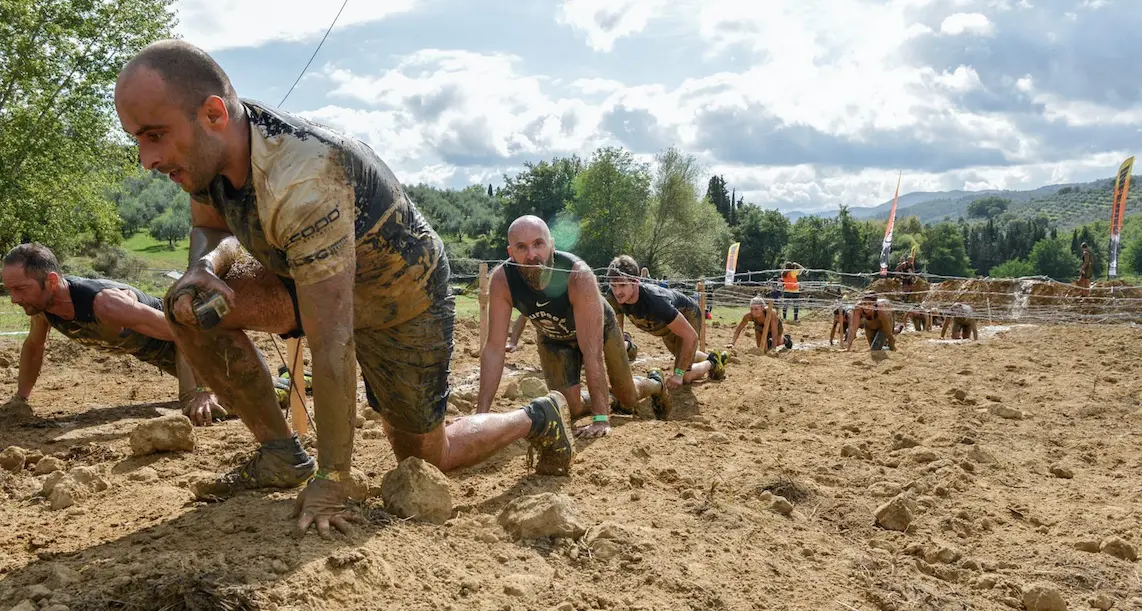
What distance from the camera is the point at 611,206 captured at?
54.0m

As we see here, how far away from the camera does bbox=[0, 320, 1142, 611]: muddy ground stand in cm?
232

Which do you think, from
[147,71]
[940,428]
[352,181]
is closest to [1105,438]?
[940,428]

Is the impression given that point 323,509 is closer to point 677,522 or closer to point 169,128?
point 169,128

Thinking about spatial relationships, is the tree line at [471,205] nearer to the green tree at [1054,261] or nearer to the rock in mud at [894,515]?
the green tree at [1054,261]

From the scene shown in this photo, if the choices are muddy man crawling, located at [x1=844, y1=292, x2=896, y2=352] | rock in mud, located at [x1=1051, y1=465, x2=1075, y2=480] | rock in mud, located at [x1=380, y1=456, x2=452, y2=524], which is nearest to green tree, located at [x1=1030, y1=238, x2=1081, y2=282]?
muddy man crawling, located at [x1=844, y1=292, x2=896, y2=352]

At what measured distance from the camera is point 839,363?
9.77 metres

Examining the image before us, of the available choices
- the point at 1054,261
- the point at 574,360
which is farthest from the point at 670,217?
the point at 574,360

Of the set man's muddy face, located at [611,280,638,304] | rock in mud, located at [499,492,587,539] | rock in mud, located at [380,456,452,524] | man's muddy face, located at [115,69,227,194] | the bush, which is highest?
man's muddy face, located at [115,69,227,194]

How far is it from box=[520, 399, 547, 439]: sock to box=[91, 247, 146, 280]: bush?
29.5 m

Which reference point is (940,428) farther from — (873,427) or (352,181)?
(352,181)

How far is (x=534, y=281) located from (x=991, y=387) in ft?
16.0

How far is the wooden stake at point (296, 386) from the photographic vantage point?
426cm

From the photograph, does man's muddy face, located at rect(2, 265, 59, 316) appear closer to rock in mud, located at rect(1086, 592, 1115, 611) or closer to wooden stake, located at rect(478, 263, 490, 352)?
wooden stake, located at rect(478, 263, 490, 352)

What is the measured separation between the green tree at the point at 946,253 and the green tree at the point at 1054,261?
5.05 meters
